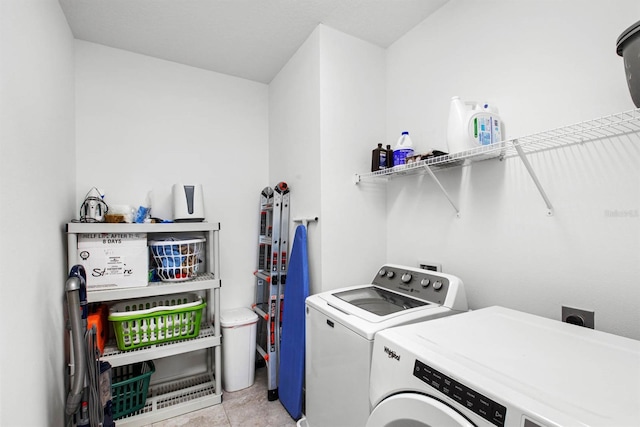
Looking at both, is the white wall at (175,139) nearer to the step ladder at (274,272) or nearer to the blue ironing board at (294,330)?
the step ladder at (274,272)

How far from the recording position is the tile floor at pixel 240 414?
6.42 feet

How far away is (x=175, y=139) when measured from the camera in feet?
8.22

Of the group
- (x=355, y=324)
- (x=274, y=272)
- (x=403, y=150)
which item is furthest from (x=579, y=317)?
(x=274, y=272)

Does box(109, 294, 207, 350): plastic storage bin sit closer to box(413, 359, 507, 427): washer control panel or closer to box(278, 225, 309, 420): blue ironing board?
box(278, 225, 309, 420): blue ironing board

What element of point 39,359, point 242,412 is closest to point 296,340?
point 242,412

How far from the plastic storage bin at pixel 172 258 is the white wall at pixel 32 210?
518mm

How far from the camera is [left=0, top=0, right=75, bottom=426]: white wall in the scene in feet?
3.44

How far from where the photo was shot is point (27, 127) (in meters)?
1.25

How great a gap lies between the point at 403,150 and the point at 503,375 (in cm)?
139

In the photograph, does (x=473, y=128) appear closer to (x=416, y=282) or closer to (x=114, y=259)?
(x=416, y=282)

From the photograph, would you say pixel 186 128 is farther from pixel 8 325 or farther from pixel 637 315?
pixel 637 315

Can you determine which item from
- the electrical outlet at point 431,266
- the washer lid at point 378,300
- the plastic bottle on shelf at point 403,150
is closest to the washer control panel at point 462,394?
the washer lid at point 378,300

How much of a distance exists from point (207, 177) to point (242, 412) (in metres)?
1.88

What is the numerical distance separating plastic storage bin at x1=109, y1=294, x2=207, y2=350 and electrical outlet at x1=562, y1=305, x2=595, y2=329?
2127 millimetres
